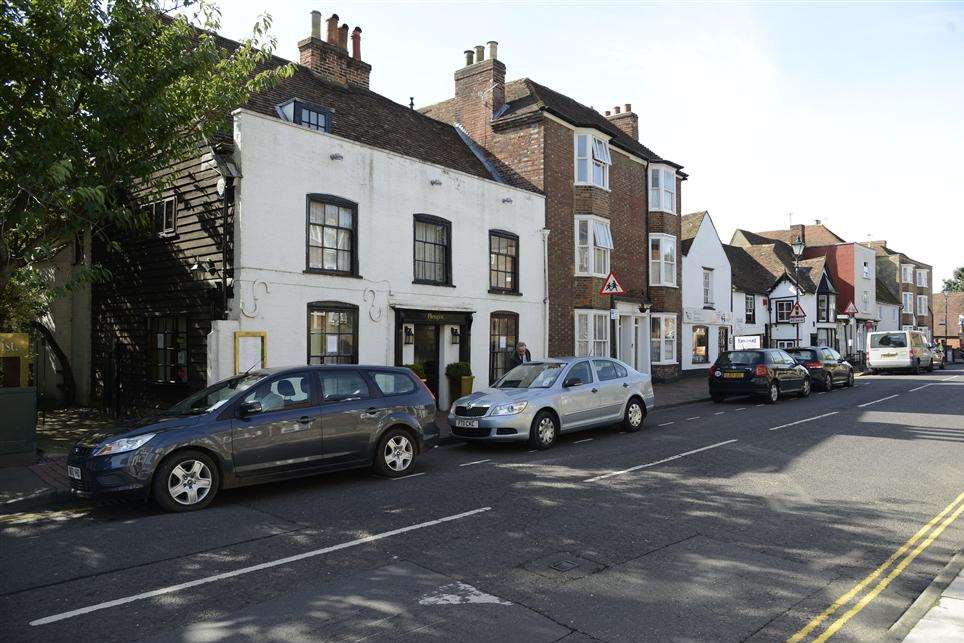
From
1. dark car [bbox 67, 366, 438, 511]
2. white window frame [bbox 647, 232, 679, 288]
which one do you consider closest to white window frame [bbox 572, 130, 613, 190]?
white window frame [bbox 647, 232, 679, 288]

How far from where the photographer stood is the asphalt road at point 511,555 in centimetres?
432

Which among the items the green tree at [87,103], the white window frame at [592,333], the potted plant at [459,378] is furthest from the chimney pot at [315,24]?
the white window frame at [592,333]

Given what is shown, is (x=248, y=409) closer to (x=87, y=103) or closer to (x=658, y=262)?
(x=87, y=103)

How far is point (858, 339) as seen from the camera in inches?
2003

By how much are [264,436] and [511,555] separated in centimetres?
370

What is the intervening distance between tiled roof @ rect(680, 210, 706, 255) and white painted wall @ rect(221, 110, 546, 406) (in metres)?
12.7

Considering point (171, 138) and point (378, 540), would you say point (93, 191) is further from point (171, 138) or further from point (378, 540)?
point (378, 540)

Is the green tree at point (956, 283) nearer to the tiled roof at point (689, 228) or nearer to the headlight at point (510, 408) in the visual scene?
the tiled roof at point (689, 228)

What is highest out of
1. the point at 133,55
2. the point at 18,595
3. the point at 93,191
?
the point at 133,55

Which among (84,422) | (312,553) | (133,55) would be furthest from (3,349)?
(312,553)

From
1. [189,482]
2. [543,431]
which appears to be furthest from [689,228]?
[189,482]

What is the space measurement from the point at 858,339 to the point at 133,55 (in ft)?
179

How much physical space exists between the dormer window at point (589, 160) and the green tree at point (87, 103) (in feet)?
43.6

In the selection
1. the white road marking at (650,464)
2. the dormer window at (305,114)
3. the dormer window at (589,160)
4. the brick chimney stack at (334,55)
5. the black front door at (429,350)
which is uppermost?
the brick chimney stack at (334,55)
